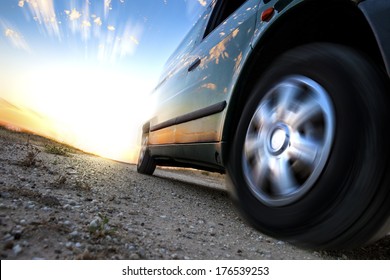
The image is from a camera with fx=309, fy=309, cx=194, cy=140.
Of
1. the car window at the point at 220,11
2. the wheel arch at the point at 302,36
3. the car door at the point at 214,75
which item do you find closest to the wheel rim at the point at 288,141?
the wheel arch at the point at 302,36

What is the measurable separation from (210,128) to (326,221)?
1.18m

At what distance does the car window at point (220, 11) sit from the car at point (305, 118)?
0.71 m

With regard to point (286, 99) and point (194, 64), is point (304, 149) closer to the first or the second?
point (286, 99)

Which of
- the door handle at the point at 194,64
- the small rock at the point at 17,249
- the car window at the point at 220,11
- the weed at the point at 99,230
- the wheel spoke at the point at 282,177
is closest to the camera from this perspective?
the small rock at the point at 17,249

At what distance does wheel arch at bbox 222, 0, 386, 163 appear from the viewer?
1.49 m

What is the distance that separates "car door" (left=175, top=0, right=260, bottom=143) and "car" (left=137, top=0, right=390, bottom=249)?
0.01m

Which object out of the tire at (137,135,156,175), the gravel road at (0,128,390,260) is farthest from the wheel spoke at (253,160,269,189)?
the tire at (137,135,156,175)

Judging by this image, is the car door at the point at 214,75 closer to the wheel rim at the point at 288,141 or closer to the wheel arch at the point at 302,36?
the wheel arch at the point at 302,36

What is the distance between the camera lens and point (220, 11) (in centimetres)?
321

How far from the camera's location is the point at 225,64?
227 centimetres

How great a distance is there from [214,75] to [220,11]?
116 centimetres

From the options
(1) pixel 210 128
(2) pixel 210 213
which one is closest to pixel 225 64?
(1) pixel 210 128

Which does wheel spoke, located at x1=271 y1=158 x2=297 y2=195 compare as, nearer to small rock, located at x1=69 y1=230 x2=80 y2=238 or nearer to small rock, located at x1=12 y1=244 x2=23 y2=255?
small rock, located at x1=69 y1=230 x2=80 y2=238

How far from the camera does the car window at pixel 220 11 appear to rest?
10.5 ft
